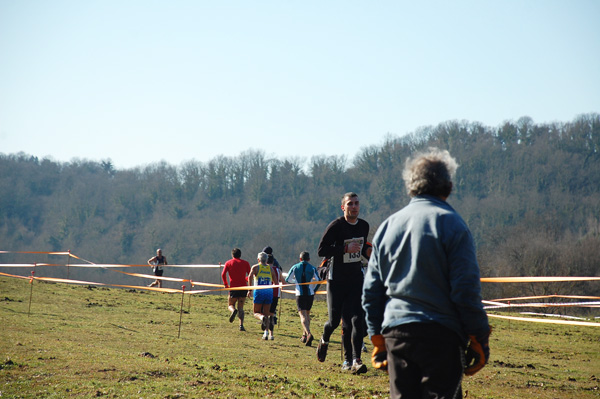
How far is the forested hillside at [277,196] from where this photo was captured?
86.6m

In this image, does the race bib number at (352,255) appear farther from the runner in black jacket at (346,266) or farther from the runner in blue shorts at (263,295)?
the runner in blue shorts at (263,295)

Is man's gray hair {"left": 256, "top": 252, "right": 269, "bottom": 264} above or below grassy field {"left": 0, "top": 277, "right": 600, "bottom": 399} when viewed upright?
above

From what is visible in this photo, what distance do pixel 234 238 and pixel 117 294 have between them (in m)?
73.4

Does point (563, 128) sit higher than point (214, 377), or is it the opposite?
point (563, 128)

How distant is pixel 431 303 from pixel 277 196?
10647cm

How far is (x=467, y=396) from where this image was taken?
23.7 ft

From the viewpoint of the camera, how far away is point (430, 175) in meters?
4.04

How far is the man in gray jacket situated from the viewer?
3635 mm

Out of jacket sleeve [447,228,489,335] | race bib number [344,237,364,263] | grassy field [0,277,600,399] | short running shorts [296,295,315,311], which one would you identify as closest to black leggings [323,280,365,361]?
race bib number [344,237,364,263]

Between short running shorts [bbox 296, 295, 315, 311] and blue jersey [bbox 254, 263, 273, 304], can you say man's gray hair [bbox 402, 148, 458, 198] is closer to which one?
short running shorts [bbox 296, 295, 315, 311]

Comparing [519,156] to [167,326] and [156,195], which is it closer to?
[156,195]

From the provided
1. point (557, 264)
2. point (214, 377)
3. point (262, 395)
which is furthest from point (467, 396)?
point (557, 264)

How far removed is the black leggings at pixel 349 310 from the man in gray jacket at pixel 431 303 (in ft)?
13.1

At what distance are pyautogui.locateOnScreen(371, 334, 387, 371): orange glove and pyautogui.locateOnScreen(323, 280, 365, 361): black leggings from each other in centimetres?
375
